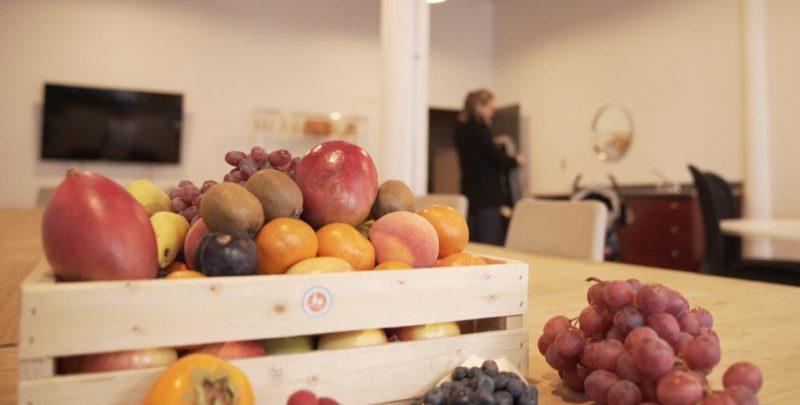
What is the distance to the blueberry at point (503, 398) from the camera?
47cm

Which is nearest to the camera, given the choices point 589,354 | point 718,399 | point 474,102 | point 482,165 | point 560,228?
point 718,399

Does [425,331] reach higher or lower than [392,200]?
lower

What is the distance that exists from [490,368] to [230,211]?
288 millimetres

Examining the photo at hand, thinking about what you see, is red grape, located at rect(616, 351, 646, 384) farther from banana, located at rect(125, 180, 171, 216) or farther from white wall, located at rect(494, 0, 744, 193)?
white wall, located at rect(494, 0, 744, 193)

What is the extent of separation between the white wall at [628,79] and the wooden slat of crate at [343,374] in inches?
197

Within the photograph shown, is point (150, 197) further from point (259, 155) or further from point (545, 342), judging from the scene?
point (545, 342)

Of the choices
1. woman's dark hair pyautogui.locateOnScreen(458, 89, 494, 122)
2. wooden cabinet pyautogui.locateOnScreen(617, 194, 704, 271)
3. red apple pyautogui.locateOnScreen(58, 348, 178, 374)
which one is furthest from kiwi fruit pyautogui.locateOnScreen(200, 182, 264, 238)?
wooden cabinet pyautogui.locateOnScreen(617, 194, 704, 271)

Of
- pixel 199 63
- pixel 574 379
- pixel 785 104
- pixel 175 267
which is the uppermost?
pixel 199 63

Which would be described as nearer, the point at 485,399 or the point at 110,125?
the point at 485,399

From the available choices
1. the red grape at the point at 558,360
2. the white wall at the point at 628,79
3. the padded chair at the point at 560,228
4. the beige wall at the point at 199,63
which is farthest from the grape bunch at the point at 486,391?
the beige wall at the point at 199,63

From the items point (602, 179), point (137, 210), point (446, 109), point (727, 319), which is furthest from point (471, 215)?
point (137, 210)

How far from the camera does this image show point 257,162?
2.43 ft

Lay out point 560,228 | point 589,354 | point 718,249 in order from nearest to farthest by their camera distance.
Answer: point 589,354, point 560,228, point 718,249

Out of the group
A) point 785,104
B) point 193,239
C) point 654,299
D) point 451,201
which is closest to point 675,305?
point 654,299
